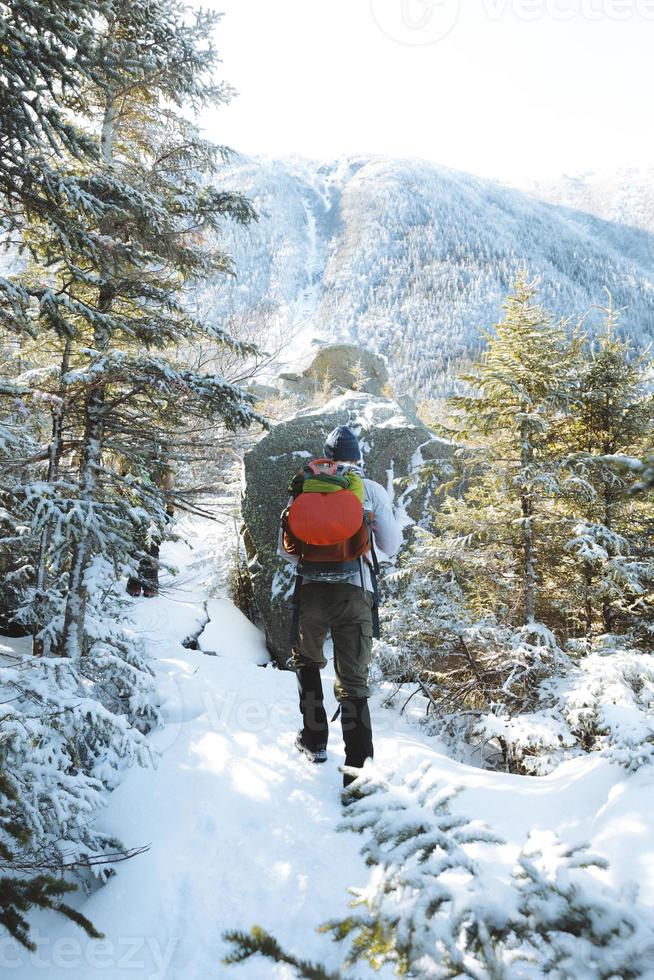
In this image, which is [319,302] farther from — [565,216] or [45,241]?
[45,241]

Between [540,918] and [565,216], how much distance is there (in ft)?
535

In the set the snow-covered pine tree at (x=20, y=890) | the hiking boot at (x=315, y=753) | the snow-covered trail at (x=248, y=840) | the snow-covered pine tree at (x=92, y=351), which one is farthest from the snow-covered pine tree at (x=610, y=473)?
the snow-covered pine tree at (x=20, y=890)

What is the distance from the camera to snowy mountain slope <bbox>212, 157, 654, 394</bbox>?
285ft

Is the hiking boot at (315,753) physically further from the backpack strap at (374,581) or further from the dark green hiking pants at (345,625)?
the backpack strap at (374,581)

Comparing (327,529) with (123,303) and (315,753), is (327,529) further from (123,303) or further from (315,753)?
(123,303)

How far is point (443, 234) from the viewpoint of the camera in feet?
368

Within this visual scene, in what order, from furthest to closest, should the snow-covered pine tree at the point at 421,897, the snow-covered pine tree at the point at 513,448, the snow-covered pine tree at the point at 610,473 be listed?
the snow-covered pine tree at the point at 610,473 < the snow-covered pine tree at the point at 513,448 < the snow-covered pine tree at the point at 421,897

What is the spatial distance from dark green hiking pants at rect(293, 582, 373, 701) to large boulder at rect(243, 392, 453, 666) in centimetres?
528

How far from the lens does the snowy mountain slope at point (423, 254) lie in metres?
87.0

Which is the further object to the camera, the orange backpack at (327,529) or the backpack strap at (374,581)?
the backpack strap at (374,581)

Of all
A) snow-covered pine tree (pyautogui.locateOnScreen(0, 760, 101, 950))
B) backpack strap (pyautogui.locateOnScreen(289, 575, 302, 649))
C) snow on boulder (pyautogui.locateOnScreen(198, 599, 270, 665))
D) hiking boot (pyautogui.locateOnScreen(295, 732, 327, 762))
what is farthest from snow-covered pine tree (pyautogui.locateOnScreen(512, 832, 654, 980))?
snow on boulder (pyautogui.locateOnScreen(198, 599, 270, 665))

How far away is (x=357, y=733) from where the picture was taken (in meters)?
3.32

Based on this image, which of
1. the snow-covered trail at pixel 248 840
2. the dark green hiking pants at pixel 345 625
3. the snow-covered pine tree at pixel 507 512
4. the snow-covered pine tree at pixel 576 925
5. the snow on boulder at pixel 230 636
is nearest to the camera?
the snow-covered pine tree at pixel 576 925

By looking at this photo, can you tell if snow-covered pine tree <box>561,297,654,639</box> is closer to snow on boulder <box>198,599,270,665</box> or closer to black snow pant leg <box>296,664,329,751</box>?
black snow pant leg <box>296,664,329,751</box>
